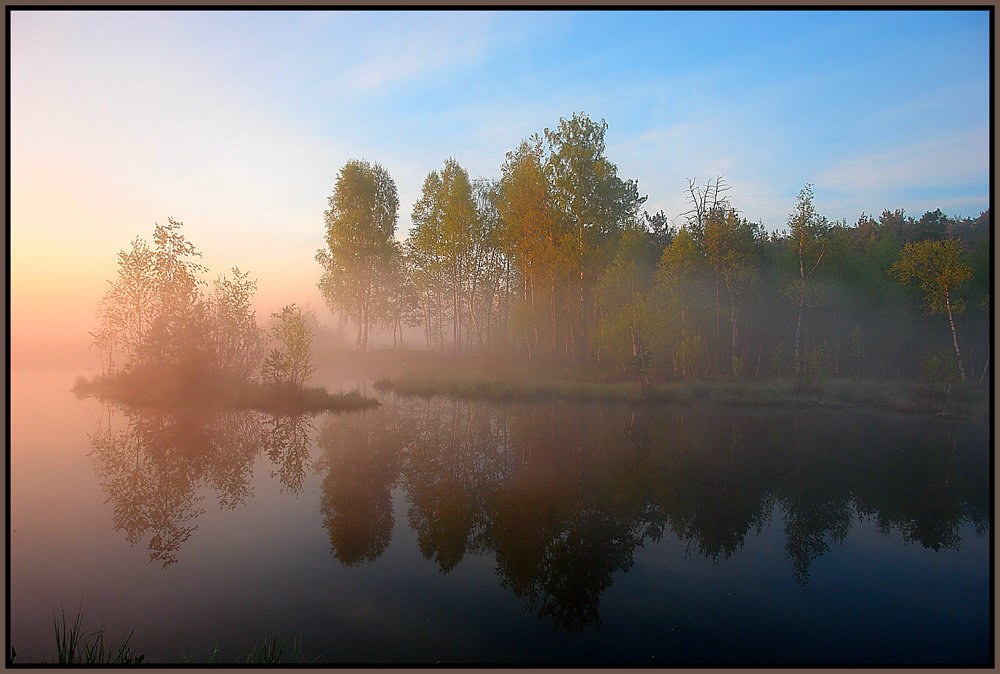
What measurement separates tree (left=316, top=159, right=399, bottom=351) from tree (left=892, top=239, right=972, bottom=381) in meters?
30.5

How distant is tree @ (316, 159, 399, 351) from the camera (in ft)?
110

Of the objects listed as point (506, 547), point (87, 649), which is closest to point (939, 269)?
point (506, 547)

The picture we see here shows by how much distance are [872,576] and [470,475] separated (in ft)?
22.5

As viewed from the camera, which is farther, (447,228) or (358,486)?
(447,228)

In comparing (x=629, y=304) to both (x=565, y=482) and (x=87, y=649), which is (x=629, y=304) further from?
(x=87, y=649)

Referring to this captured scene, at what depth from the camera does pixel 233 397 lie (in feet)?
60.8

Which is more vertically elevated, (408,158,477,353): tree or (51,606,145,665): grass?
(408,158,477,353): tree

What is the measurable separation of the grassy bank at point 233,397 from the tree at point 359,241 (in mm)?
16015

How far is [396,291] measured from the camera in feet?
127

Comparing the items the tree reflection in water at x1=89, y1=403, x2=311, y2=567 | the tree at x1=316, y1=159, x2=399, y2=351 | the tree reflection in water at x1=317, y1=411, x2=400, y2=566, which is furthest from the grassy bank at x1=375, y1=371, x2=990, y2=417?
the tree at x1=316, y1=159, x2=399, y2=351

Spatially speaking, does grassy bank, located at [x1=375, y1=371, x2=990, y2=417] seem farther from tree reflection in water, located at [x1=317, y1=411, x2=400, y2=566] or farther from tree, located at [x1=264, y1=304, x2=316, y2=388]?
tree reflection in water, located at [x1=317, y1=411, x2=400, y2=566]

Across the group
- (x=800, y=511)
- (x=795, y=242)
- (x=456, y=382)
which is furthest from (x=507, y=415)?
(x=795, y=242)

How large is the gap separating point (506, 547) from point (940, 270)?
24.7 metres

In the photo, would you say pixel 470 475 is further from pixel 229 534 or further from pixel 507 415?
pixel 507 415
